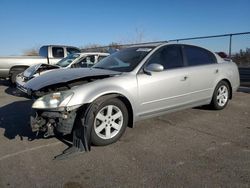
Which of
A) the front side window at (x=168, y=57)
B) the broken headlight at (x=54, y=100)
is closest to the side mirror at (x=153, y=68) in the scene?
the front side window at (x=168, y=57)

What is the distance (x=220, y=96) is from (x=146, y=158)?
10.5ft

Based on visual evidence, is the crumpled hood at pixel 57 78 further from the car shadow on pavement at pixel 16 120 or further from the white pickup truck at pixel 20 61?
the white pickup truck at pixel 20 61

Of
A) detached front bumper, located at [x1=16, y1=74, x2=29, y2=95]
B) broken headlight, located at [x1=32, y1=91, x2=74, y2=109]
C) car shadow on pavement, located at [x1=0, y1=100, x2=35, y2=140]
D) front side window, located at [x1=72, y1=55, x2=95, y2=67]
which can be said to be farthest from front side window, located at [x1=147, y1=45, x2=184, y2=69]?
front side window, located at [x1=72, y1=55, x2=95, y2=67]

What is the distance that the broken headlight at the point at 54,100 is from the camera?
3.79m

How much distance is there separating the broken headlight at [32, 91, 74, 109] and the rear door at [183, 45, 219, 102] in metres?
2.49

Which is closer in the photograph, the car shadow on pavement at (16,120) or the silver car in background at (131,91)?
the silver car in background at (131,91)

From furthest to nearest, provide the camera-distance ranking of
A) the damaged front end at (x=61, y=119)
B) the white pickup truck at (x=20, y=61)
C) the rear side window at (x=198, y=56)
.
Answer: the white pickup truck at (x=20, y=61)
the rear side window at (x=198, y=56)
the damaged front end at (x=61, y=119)

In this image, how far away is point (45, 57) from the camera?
41.4 ft

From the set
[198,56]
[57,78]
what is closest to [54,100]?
[57,78]

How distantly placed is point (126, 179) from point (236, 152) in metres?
1.68

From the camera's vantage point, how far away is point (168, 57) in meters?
5.14

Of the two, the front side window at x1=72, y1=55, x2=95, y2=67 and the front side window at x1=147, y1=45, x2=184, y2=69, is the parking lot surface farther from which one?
the front side window at x1=72, y1=55, x2=95, y2=67

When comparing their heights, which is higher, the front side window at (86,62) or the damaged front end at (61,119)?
the front side window at (86,62)

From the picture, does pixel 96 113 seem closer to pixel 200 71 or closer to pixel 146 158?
pixel 146 158
